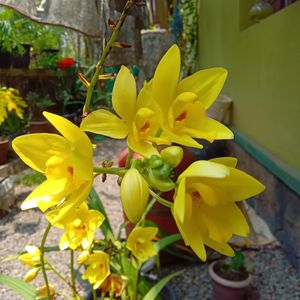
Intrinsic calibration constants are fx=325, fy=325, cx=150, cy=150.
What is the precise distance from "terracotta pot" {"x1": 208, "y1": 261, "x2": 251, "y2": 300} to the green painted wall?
→ 2.34 ft

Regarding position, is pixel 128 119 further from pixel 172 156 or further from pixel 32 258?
pixel 32 258

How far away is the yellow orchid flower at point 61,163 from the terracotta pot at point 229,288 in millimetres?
1345

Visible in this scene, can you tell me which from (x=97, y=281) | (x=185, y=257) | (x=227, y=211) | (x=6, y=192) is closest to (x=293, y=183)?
(x=185, y=257)

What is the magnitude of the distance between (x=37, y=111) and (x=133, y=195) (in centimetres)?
419

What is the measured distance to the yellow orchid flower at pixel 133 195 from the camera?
15.7 inches

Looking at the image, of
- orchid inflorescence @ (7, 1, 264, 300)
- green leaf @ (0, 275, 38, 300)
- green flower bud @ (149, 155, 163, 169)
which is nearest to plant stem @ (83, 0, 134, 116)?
orchid inflorescence @ (7, 1, 264, 300)

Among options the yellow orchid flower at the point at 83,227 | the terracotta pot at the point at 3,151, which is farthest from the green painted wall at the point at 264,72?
the terracotta pot at the point at 3,151

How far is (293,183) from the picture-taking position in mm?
1759

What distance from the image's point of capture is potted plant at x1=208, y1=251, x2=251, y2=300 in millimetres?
1562

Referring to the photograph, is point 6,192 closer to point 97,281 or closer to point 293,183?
point 97,281

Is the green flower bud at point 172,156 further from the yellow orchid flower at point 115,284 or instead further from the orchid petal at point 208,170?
the yellow orchid flower at point 115,284

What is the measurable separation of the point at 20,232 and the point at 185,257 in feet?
4.36

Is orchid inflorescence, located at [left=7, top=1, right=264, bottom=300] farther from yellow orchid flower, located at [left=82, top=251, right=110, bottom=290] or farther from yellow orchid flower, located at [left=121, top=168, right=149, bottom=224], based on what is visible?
yellow orchid flower, located at [left=82, top=251, right=110, bottom=290]

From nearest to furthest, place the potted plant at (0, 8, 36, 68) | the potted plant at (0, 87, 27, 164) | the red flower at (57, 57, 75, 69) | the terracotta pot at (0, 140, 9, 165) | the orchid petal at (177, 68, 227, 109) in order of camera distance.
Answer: the orchid petal at (177, 68, 227, 109)
the potted plant at (0, 8, 36, 68)
the potted plant at (0, 87, 27, 164)
the terracotta pot at (0, 140, 9, 165)
the red flower at (57, 57, 75, 69)
